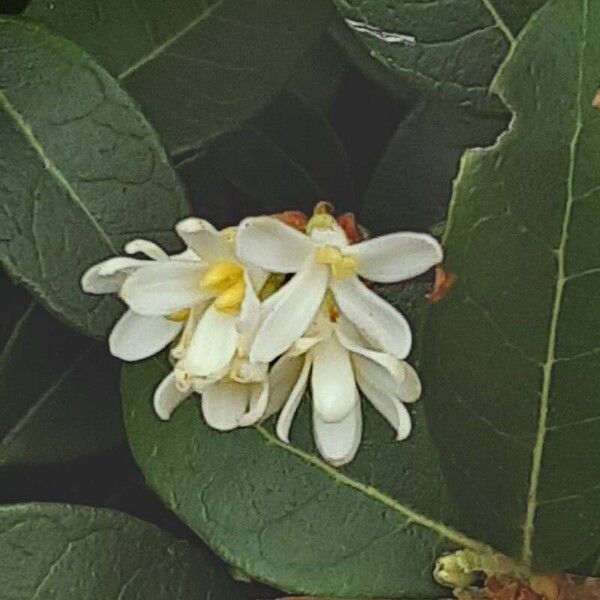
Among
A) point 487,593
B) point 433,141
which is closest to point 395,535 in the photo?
point 487,593

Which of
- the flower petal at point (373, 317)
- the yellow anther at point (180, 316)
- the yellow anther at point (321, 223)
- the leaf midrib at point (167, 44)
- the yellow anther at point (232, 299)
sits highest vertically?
the leaf midrib at point (167, 44)

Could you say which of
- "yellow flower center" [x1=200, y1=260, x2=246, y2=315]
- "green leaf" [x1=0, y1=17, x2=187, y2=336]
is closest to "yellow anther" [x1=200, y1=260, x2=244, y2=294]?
"yellow flower center" [x1=200, y1=260, x2=246, y2=315]

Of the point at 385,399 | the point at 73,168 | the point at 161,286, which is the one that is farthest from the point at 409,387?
the point at 73,168

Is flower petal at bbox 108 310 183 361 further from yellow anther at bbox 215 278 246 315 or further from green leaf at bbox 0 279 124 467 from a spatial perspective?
green leaf at bbox 0 279 124 467

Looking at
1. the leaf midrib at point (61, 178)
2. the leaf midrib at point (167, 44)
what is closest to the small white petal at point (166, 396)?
→ the leaf midrib at point (61, 178)

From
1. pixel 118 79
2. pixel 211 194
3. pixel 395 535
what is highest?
pixel 118 79

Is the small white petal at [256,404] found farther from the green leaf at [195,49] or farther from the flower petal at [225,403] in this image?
the green leaf at [195,49]

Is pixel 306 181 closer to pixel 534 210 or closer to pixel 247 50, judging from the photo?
pixel 247 50
